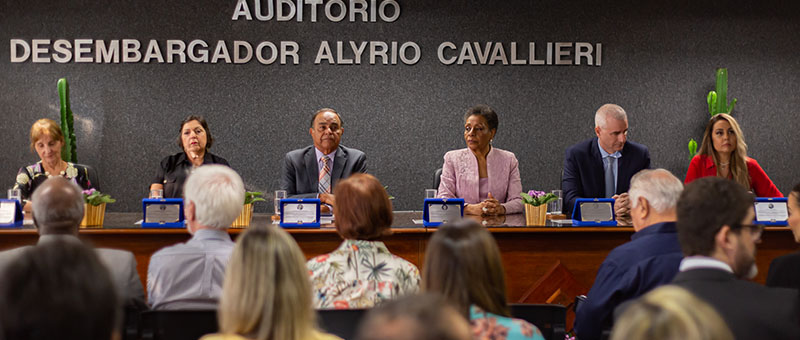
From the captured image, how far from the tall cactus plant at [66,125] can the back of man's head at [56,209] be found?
3256 mm

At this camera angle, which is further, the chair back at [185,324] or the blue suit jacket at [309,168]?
the blue suit jacket at [309,168]

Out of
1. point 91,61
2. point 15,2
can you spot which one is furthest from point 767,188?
point 15,2

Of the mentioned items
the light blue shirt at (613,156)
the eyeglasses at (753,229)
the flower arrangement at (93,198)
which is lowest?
the eyeglasses at (753,229)

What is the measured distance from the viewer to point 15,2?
5.62m

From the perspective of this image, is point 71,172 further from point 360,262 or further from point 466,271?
point 466,271

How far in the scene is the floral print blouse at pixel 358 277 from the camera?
2.22m

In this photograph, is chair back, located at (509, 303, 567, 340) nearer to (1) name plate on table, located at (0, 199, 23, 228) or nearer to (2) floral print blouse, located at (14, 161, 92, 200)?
(1) name plate on table, located at (0, 199, 23, 228)

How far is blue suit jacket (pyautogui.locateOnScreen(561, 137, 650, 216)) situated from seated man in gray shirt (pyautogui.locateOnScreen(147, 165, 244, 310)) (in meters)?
2.54

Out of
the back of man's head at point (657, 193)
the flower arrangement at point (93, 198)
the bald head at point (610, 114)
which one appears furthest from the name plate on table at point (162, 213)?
the bald head at point (610, 114)

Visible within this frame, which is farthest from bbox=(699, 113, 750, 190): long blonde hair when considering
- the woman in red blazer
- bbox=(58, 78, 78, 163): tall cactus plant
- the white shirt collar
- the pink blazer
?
bbox=(58, 78, 78, 163): tall cactus plant

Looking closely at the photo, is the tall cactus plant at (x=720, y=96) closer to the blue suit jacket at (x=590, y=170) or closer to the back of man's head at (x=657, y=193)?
the blue suit jacket at (x=590, y=170)

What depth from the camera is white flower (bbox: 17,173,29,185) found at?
4.23 metres

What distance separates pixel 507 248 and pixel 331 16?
9.84 feet

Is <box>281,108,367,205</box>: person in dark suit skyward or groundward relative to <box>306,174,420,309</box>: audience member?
skyward
